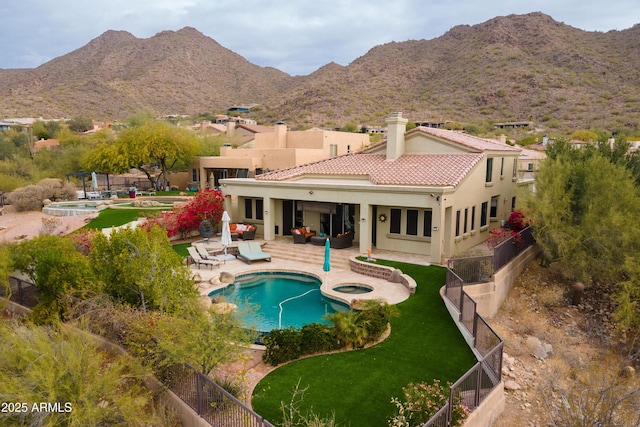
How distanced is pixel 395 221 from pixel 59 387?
1793 centimetres

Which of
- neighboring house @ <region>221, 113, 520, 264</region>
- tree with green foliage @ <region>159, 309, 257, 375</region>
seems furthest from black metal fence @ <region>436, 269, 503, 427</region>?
neighboring house @ <region>221, 113, 520, 264</region>

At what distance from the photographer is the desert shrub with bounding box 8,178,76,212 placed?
3628 centimetres

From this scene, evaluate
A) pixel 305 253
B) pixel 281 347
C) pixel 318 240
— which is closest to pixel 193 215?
pixel 305 253

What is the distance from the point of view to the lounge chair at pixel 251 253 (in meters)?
22.8

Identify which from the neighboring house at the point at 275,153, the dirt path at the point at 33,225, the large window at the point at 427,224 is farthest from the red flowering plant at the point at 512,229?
the dirt path at the point at 33,225

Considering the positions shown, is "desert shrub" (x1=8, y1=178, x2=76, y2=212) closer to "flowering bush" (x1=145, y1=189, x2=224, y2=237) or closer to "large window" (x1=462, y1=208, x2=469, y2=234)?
"flowering bush" (x1=145, y1=189, x2=224, y2=237)

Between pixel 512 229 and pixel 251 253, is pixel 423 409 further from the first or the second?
pixel 512 229

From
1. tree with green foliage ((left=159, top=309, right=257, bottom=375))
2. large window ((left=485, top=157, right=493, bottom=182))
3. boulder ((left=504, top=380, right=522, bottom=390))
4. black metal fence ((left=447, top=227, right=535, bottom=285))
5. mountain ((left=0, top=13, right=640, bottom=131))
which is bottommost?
boulder ((left=504, top=380, right=522, bottom=390))

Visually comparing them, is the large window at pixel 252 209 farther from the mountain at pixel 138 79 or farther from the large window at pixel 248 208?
the mountain at pixel 138 79

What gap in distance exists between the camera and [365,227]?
2327cm

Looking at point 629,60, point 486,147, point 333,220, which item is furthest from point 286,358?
point 629,60

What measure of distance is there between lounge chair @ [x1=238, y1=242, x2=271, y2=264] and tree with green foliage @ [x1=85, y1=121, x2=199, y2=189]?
2127cm

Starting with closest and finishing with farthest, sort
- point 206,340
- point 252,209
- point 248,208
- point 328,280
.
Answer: point 206,340 → point 328,280 → point 252,209 → point 248,208

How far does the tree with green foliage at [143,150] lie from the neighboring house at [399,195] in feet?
52.5
